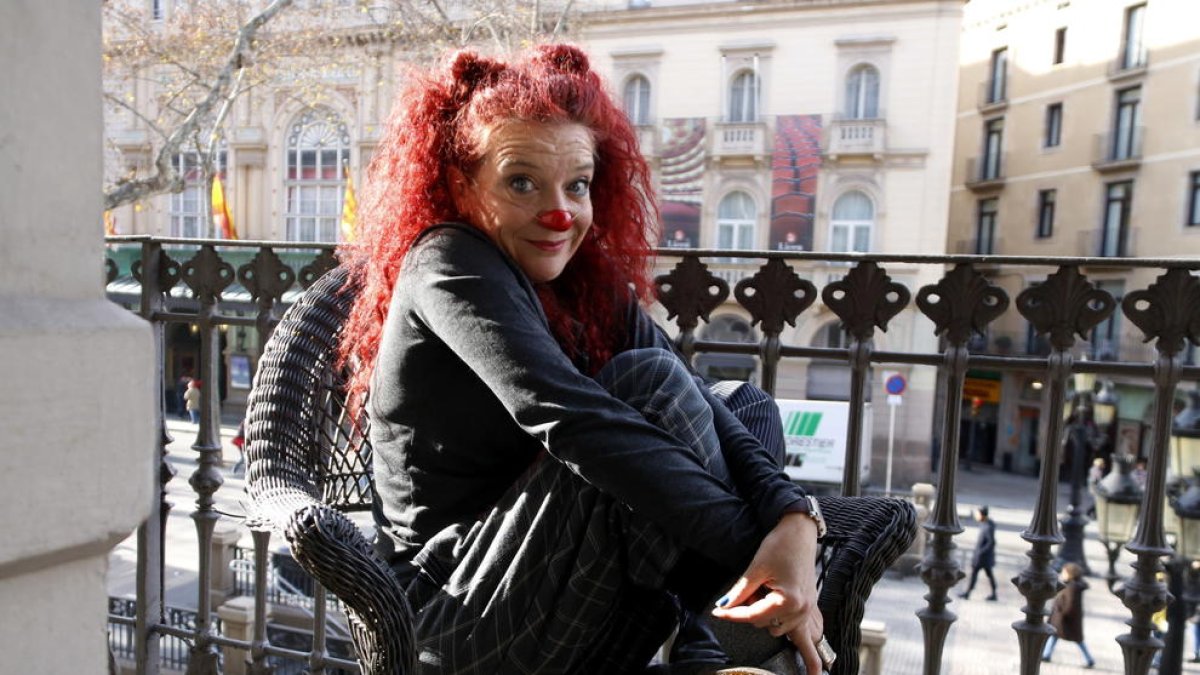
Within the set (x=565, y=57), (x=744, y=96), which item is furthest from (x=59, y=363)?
(x=744, y=96)

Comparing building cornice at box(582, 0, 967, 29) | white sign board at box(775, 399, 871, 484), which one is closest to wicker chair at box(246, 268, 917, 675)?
white sign board at box(775, 399, 871, 484)

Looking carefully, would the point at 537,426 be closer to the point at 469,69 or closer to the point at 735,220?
the point at 469,69

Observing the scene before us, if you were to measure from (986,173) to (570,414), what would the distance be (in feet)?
85.1

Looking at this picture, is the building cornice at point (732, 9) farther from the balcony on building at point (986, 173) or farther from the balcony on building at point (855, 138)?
the balcony on building at point (986, 173)

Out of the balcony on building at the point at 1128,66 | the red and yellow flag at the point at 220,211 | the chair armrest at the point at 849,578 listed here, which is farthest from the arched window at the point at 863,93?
the chair armrest at the point at 849,578

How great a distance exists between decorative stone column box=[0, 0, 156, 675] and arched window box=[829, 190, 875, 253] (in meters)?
19.2

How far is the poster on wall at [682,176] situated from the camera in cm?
1981

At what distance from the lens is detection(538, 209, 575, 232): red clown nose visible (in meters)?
1.62

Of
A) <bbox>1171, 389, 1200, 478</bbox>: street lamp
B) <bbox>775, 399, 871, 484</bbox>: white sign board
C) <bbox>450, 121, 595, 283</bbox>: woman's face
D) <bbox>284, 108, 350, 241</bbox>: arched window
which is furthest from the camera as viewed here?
<bbox>284, 108, 350, 241</bbox>: arched window

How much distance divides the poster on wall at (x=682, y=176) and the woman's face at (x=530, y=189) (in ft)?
59.9

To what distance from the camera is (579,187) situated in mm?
1685

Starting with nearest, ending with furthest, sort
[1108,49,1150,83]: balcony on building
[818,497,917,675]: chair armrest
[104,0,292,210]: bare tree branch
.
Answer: [818,497,917,675]: chair armrest < [104,0,292,210]: bare tree branch < [1108,49,1150,83]: balcony on building

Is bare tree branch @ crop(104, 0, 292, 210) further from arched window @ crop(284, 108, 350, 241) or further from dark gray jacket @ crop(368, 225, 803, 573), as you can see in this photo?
arched window @ crop(284, 108, 350, 241)

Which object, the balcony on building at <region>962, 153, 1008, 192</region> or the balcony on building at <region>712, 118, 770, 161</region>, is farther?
the balcony on building at <region>962, 153, 1008, 192</region>
